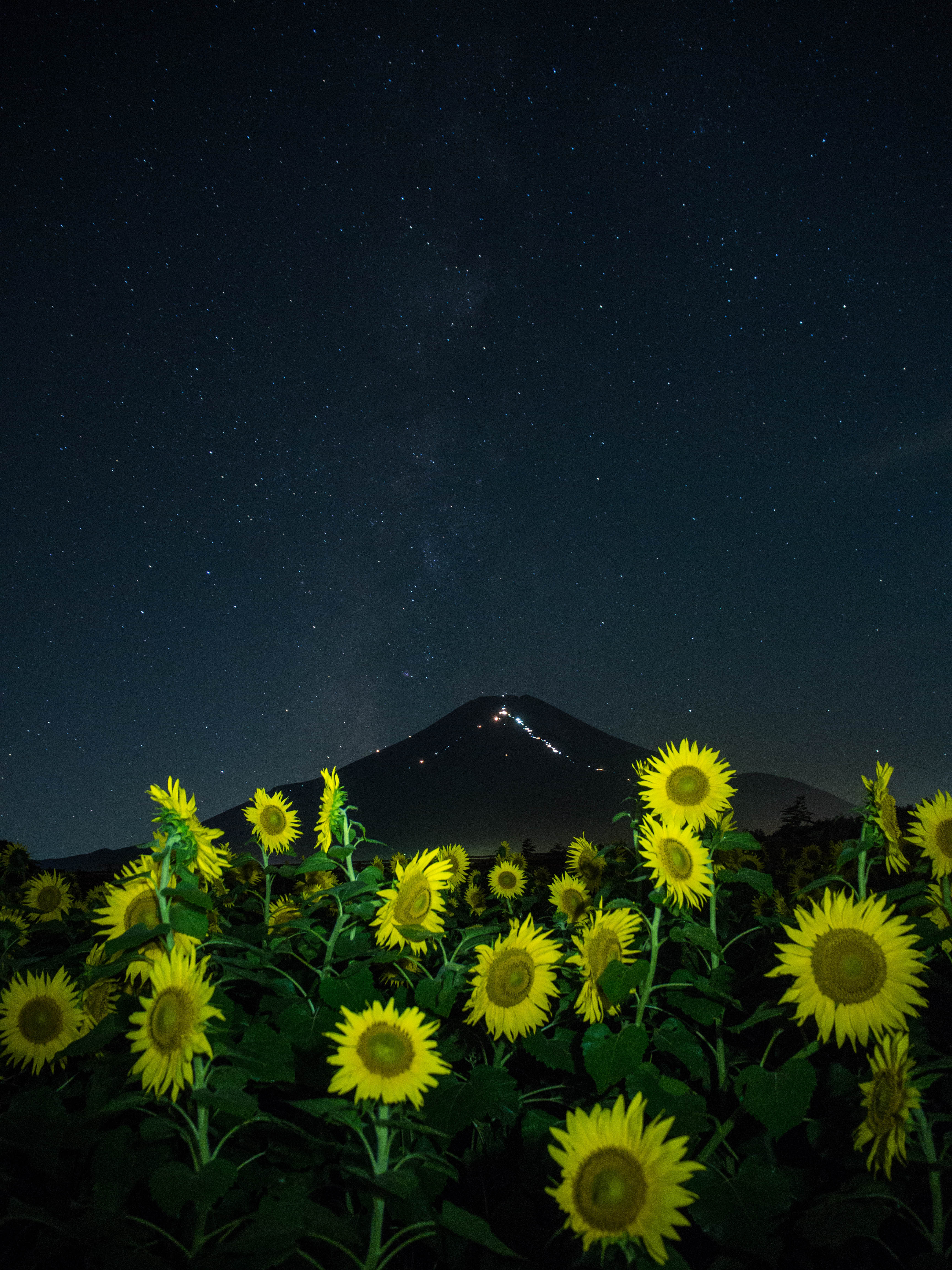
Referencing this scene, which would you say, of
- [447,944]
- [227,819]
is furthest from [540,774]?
[447,944]

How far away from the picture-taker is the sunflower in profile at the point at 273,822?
3938 millimetres

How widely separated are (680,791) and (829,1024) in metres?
1.09

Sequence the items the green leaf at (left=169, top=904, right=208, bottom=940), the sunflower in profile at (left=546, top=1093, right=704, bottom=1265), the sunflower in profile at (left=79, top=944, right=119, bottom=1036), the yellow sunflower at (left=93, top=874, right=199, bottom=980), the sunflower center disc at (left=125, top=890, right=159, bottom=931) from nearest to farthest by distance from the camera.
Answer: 1. the sunflower in profile at (left=546, top=1093, right=704, bottom=1265)
2. the green leaf at (left=169, top=904, right=208, bottom=940)
3. the yellow sunflower at (left=93, top=874, right=199, bottom=980)
4. the sunflower center disc at (left=125, top=890, right=159, bottom=931)
5. the sunflower in profile at (left=79, top=944, right=119, bottom=1036)

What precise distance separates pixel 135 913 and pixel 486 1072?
1.29m

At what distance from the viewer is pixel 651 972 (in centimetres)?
227

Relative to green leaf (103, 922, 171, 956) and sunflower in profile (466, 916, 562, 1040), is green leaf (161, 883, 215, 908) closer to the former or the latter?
green leaf (103, 922, 171, 956)

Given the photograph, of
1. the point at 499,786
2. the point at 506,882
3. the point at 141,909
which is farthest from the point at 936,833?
the point at 499,786

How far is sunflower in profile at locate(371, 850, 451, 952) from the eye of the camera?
2684 millimetres

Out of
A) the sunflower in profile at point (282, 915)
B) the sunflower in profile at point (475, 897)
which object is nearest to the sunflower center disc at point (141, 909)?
the sunflower in profile at point (282, 915)

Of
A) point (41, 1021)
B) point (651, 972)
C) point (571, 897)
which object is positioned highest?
point (571, 897)

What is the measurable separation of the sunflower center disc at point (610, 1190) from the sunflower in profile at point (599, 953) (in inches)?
33.3

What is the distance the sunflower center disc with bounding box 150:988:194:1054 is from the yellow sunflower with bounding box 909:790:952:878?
2.43 m

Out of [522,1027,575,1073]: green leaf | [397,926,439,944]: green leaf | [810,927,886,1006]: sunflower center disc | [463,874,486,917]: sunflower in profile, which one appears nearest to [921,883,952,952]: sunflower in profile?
[810,927,886,1006]: sunflower center disc

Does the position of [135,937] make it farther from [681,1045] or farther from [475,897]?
[475,897]
